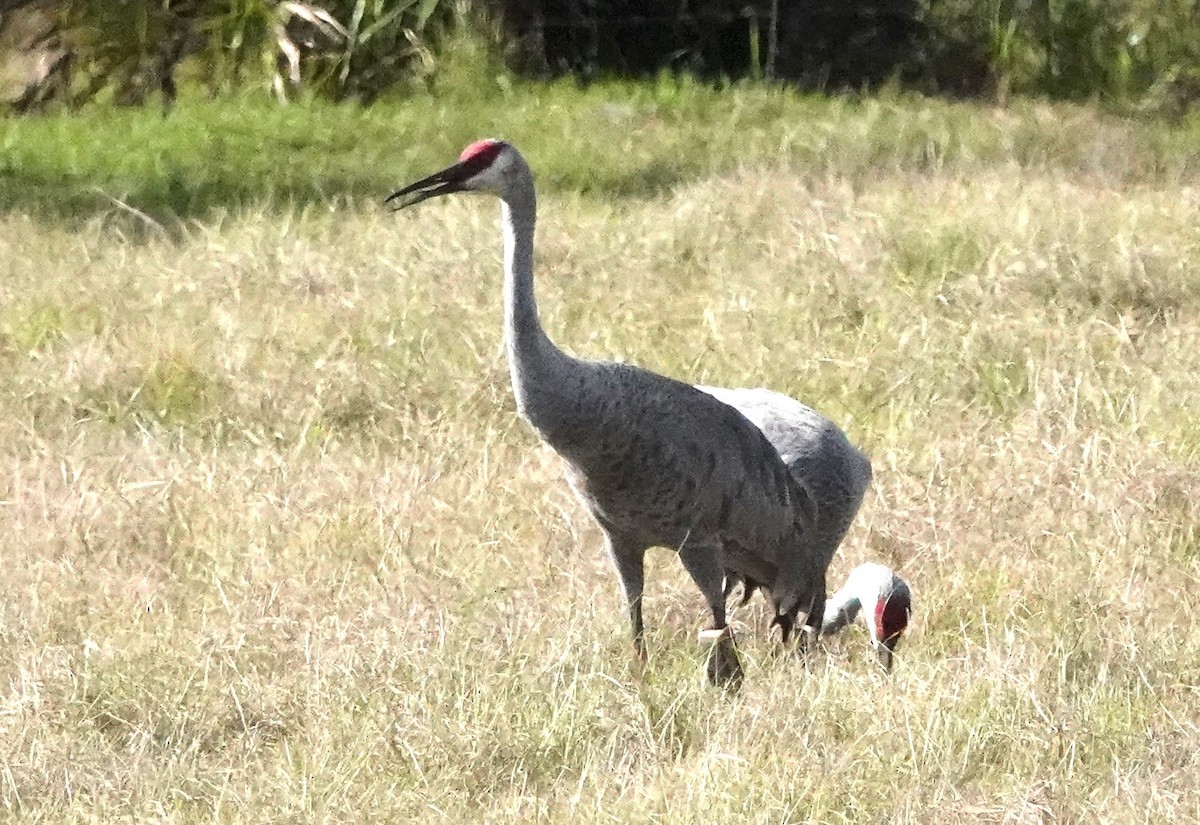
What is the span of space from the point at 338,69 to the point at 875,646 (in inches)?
266

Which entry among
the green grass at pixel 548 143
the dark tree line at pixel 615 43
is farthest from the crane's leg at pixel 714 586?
the dark tree line at pixel 615 43

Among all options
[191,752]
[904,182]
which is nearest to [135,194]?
[904,182]

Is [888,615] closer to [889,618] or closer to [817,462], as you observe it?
[889,618]

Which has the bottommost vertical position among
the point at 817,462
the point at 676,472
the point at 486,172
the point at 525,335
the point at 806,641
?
the point at 806,641

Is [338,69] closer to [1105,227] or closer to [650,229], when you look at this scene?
[650,229]

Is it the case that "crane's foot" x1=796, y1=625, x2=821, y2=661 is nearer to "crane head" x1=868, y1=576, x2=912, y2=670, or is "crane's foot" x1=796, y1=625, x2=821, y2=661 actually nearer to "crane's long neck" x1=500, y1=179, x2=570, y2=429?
"crane head" x1=868, y1=576, x2=912, y2=670

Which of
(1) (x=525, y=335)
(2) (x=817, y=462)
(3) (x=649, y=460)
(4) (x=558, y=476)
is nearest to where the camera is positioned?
(1) (x=525, y=335)

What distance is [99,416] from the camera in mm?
5762

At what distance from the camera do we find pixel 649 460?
4121 millimetres

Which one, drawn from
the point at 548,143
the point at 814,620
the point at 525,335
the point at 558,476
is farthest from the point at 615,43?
the point at 525,335

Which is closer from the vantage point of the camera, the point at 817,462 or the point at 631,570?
the point at 631,570

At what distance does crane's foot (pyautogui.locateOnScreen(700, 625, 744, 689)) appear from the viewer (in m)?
4.09

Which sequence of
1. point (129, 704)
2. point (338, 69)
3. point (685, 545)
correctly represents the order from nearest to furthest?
point (129, 704)
point (685, 545)
point (338, 69)

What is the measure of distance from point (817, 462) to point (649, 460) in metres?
0.69
